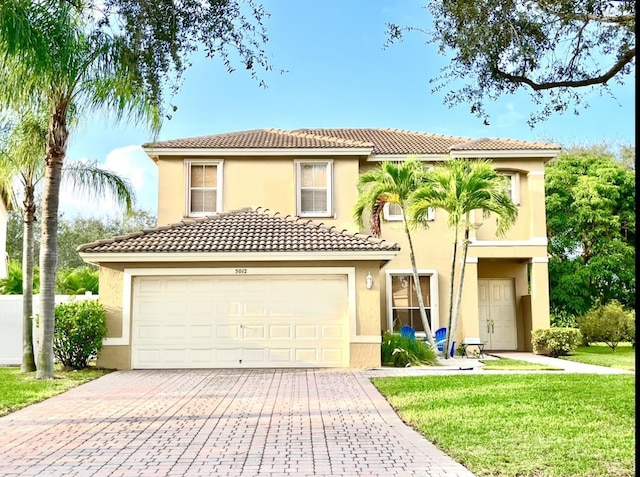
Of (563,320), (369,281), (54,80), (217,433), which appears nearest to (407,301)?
(369,281)

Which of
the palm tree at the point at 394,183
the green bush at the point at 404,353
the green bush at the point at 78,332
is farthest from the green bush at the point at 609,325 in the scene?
the green bush at the point at 78,332

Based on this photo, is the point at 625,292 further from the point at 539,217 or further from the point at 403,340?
the point at 403,340

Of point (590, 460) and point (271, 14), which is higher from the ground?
point (271, 14)

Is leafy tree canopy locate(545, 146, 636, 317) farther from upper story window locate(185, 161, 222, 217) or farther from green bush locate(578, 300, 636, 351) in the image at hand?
upper story window locate(185, 161, 222, 217)

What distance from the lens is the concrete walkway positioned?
7082 millimetres

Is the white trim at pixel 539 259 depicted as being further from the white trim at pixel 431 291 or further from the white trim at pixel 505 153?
the white trim at pixel 505 153

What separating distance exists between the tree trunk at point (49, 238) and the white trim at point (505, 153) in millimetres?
12515

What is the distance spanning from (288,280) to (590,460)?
1105cm

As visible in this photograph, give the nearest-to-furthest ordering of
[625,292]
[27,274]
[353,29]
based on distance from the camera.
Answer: [353,29] < [27,274] < [625,292]

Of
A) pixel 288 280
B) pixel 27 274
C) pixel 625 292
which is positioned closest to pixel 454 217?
pixel 288 280

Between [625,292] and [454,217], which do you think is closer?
[454,217]

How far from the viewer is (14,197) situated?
17969mm

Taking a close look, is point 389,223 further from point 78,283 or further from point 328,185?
point 78,283

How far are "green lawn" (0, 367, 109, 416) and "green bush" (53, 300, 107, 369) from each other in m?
0.41
